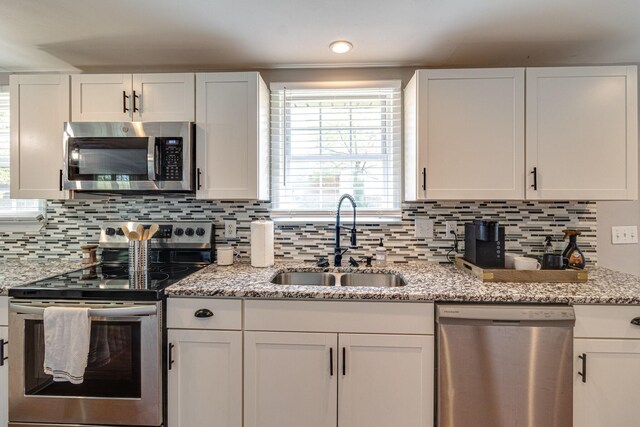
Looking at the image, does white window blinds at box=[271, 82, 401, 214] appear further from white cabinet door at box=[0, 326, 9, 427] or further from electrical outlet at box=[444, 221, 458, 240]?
white cabinet door at box=[0, 326, 9, 427]

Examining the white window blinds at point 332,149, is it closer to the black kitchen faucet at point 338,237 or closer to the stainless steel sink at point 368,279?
the black kitchen faucet at point 338,237

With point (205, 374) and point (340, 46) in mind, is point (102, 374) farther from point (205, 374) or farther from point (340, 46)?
point (340, 46)

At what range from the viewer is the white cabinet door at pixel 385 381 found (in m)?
1.43

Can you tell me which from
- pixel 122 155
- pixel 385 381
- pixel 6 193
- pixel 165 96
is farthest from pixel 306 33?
pixel 6 193

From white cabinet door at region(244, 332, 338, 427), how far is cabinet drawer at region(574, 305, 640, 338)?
3.61 feet

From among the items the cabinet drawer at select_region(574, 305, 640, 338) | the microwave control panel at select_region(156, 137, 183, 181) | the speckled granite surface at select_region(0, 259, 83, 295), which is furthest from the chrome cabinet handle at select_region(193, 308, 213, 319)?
the cabinet drawer at select_region(574, 305, 640, 338)

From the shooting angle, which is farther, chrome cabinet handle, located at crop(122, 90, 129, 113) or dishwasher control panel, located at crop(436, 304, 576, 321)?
chrome cabinet handle, located at crop(122, 90, 129, 113)

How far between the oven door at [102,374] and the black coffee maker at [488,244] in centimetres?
167

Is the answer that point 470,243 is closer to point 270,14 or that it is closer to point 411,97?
point 411,97

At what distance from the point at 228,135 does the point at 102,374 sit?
1354mm

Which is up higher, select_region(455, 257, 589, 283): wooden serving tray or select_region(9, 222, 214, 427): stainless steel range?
select_region(455, 257, 589, 283): wooden serving tray

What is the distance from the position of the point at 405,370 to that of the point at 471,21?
1.74 metres

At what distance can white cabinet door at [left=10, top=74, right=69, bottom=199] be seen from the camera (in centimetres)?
185

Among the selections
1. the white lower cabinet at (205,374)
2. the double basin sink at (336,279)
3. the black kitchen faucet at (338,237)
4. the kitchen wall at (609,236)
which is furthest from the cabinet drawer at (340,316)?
the kitchen wall at (609,236)
